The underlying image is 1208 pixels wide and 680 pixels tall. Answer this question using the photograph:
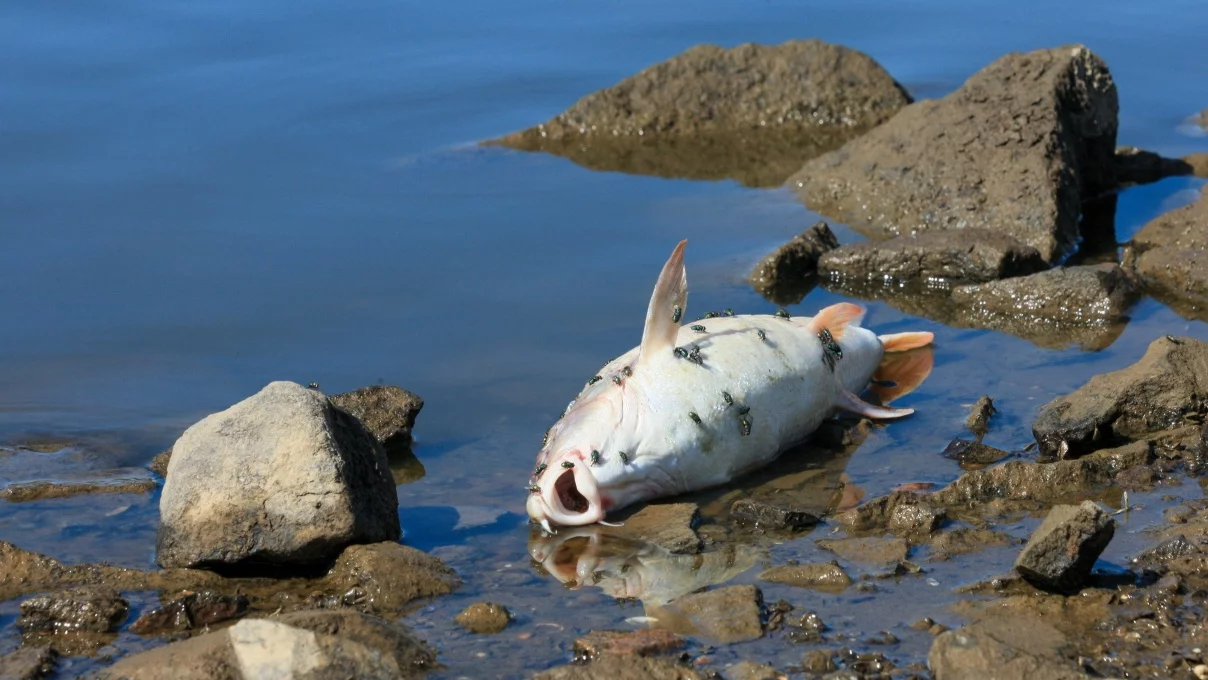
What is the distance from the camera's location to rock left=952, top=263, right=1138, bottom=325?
10625 millimetres

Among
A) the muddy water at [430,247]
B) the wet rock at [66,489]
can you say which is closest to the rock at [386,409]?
the muddy water at [430,247]

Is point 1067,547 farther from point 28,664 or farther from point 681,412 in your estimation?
point 28,664

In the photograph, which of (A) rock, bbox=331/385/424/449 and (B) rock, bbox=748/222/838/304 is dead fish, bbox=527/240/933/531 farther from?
(B) rock, bbox=748/222/838/304

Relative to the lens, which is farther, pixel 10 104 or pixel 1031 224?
pixel 10 104

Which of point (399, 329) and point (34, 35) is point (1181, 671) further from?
point (34, 35)

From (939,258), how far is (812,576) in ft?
16.2

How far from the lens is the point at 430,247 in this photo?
12289 millimetres

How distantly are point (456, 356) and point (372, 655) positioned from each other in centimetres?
442

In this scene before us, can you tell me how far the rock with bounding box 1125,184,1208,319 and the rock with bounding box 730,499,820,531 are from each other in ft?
14.4

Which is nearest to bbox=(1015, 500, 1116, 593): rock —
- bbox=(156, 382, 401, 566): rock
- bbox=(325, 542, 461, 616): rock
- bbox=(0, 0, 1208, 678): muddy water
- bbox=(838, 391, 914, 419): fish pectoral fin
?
bbox=(0, 0, 1208, 678): muddy water

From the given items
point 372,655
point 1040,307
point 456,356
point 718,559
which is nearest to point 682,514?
point 718,559

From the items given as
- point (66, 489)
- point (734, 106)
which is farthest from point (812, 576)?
point (734, 106)

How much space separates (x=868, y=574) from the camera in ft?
23.3

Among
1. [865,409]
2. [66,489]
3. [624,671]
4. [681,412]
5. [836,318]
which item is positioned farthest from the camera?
[836,318]
